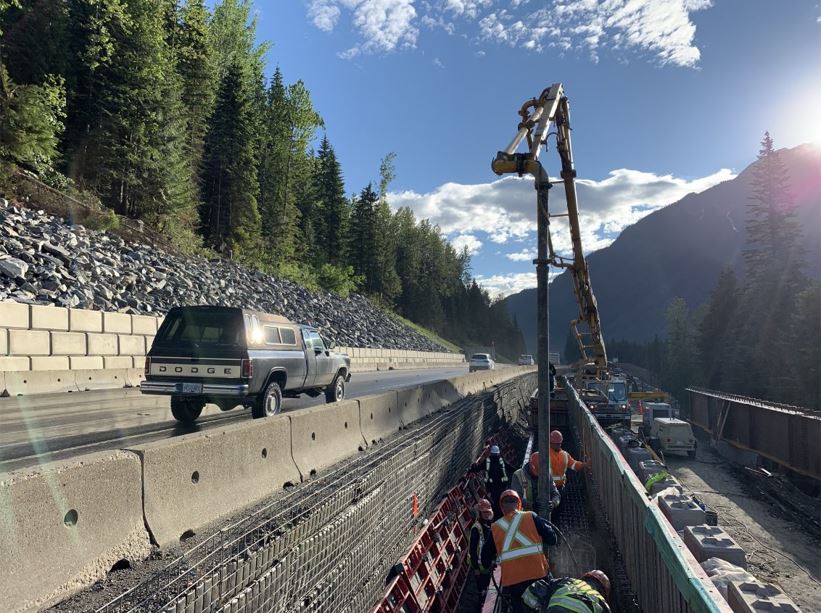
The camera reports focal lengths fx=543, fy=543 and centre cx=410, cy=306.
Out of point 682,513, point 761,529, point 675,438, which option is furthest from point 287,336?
point 675,438

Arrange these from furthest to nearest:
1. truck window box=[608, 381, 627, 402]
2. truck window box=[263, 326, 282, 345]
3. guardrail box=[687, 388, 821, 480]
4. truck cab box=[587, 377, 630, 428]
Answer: truck window box=[608, 381, 627, 402], truck cab box=[587, 377, 630, 428], guardrail box=[687, 388, 821, 480], truck window box=[263, 326, 282, 345]

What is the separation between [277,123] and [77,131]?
30.0m

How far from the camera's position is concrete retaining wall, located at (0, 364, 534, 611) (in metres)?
3.05

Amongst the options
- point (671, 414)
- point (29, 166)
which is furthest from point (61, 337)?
point (671, 414)

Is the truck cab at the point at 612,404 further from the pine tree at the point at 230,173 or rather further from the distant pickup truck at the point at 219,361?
the pine tree at the point at 230,173

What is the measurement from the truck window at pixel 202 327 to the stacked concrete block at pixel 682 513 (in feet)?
23.0

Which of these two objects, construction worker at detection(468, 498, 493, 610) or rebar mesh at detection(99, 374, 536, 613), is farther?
construction worker at detection(468, 498, 493, 610)

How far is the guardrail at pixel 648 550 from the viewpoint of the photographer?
3.19 m

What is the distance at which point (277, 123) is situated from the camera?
203 feet

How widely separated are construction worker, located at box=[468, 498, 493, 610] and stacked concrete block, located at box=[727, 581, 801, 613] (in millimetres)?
2885

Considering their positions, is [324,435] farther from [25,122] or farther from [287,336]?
[25,122]

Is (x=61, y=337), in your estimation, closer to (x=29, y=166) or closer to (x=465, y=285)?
(x=29, y=166)

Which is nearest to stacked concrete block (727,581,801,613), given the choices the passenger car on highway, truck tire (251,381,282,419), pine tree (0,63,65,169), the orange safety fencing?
the orange safety fencing

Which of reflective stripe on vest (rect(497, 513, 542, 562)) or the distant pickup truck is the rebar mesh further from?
the distant pickup truck
